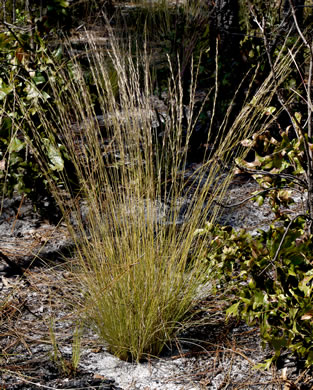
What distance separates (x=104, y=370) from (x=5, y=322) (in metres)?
0.55

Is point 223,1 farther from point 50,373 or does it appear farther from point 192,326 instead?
point 50,373

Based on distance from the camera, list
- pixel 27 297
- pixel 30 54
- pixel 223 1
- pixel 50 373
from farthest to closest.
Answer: pixel 223 1, pixel 30 54, pixel 27 297, pixel 50 373

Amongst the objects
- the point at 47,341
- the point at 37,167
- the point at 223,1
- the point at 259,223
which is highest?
the point at 223,1

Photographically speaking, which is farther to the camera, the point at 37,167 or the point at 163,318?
the point at 37,167

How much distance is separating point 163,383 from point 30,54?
6.27 ft

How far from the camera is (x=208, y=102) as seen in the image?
13.7ft

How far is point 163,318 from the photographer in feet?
6.92

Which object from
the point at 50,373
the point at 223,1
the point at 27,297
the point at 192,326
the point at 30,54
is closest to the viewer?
the point at 50,373

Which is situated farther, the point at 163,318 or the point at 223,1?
the point at 223,1

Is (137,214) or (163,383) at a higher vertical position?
(137,214)

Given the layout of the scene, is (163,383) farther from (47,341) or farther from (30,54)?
(30,54)

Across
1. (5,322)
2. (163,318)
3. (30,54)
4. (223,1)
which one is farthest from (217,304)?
(223,1)

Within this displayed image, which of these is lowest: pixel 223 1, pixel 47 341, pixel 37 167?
pixel 47 341

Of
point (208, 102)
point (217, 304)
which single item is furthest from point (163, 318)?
point (208, 102)
